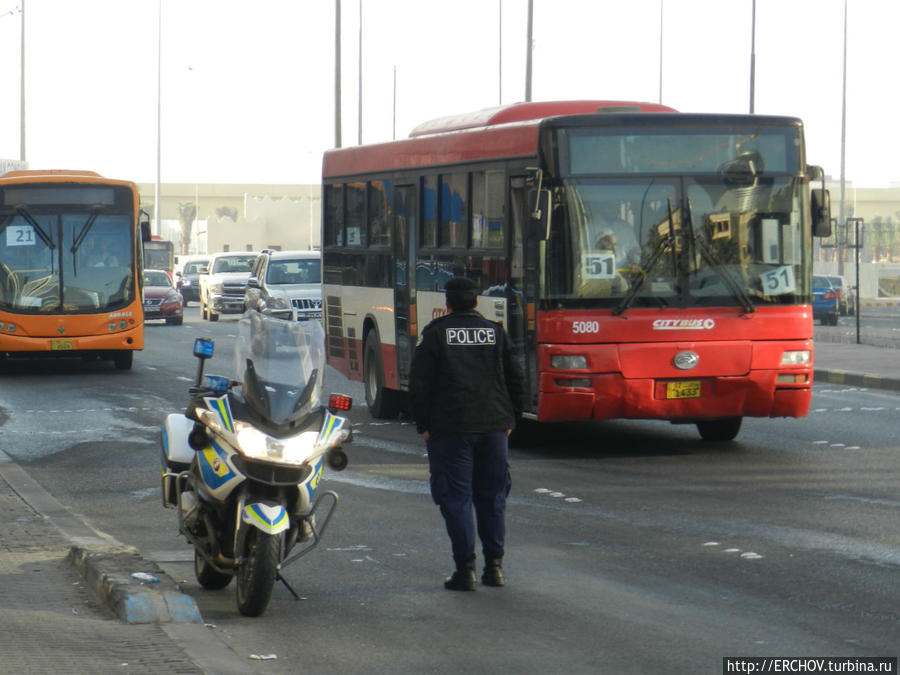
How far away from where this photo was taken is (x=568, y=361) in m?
13.8

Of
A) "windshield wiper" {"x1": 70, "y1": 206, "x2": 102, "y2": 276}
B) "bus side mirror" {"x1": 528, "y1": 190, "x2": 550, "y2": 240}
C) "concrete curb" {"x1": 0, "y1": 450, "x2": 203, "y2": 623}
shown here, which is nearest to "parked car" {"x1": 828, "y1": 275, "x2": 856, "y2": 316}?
"windshield wiper" {"x1": 70, "y1": 206, "x2": 102, "y2": 276}

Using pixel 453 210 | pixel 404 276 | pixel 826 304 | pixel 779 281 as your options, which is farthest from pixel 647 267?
pixel 826 304

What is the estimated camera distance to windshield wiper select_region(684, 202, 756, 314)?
14.1 meters

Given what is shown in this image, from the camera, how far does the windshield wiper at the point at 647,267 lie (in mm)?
13836

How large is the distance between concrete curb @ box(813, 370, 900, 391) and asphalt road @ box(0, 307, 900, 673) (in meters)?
5.16

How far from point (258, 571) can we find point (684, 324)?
7251 mm

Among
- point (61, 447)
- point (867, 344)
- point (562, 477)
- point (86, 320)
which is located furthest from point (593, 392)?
point (867, 344)

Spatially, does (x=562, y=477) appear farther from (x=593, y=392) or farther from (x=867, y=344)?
(x=867, y=344)

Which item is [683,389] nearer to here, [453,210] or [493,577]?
[453,210]

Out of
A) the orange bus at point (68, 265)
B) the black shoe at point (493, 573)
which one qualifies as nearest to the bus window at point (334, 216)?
the orange bus at point (68, 265)

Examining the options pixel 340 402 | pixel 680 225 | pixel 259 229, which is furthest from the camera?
pixel 259 229

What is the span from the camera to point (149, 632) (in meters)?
6.95

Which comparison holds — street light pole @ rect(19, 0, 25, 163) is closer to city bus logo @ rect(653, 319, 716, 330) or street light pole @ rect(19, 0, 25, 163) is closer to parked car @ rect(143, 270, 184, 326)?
parked car @ rect(143, 270, 184, 326)

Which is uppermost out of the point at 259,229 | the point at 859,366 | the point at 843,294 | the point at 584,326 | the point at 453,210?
the point at 259,229
